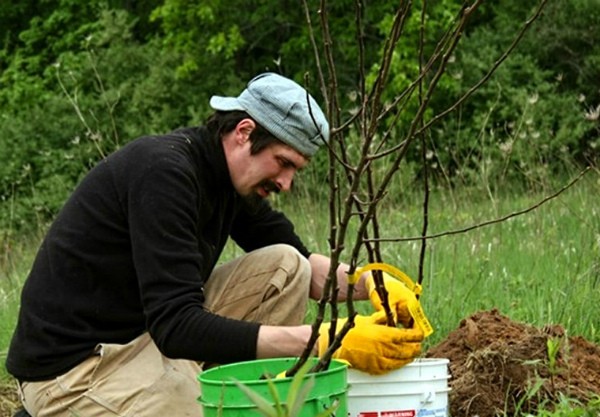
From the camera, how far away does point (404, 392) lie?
326 centimetres

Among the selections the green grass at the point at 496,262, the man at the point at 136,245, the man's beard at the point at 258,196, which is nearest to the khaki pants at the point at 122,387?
the man at the point at 136,245

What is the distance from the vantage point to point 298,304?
411cm

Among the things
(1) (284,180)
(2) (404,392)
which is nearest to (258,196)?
(1) (284,180)

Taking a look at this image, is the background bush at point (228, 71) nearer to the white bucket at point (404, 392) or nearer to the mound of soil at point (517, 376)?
the mound of soil at point (517, 376)

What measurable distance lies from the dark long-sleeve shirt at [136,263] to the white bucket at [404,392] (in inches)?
13.6

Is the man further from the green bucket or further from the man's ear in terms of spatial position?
the green bucket

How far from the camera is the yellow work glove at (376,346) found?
3230mm

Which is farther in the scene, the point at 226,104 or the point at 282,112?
the point at 226,104

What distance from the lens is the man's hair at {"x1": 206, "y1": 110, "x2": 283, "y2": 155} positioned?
3697mm

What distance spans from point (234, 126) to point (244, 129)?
5 centimetres

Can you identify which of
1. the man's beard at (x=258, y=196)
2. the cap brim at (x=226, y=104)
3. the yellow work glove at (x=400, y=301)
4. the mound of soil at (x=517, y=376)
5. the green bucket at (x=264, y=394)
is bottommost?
the mound of soil at (x=517, y=376)

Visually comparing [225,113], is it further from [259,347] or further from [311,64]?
[311,64]

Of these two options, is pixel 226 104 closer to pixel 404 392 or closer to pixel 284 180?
pixel 284 180

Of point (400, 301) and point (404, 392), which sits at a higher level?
point (400, 301)
